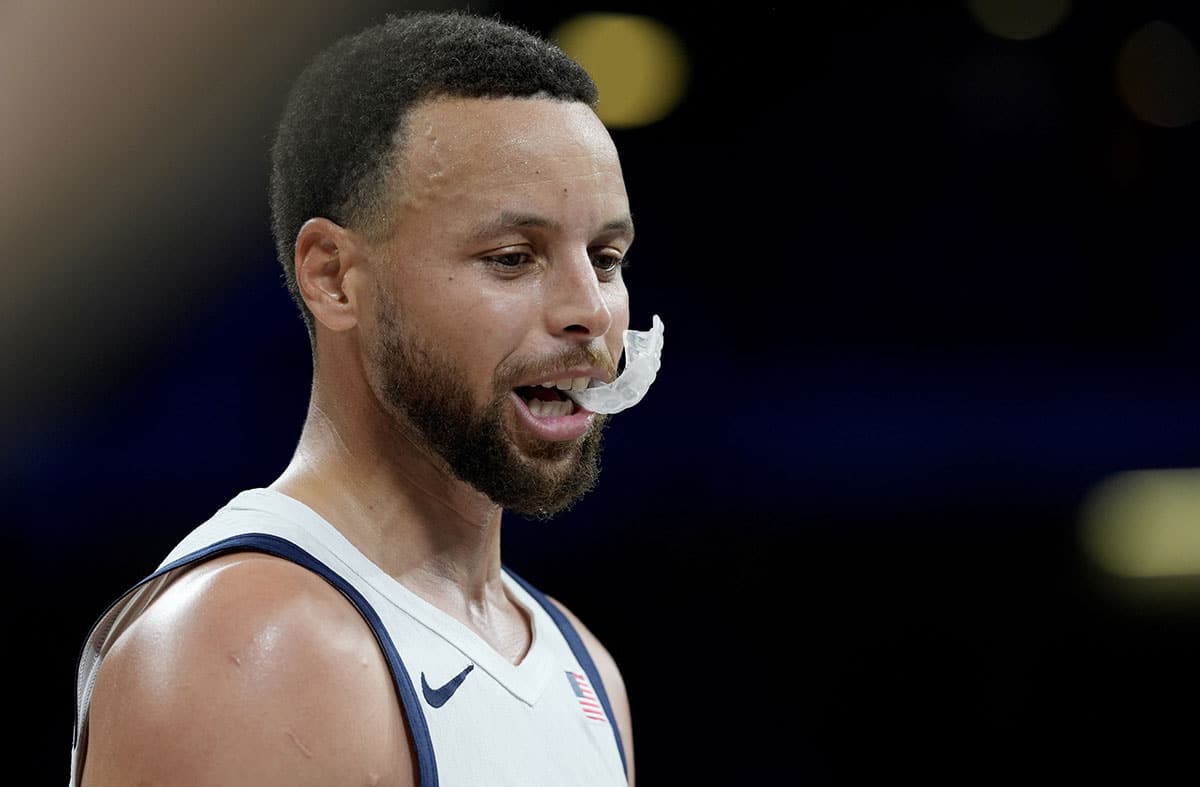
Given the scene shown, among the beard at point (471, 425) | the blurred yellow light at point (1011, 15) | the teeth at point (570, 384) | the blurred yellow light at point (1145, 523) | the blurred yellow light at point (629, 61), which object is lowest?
the beard at point (471, 425)

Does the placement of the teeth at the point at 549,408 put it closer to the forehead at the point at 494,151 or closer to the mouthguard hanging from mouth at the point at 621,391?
the mouthguard hanging from mouth at the point at 621,391

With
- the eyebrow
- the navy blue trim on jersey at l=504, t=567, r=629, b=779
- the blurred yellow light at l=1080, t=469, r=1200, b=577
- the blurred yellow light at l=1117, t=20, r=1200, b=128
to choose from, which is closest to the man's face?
the eyebrow

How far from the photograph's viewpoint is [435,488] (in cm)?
143

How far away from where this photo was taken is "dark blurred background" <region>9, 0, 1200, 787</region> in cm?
264

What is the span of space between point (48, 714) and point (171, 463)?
1.87ft

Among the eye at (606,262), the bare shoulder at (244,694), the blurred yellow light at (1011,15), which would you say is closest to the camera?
the bare shoulder at (244,694)

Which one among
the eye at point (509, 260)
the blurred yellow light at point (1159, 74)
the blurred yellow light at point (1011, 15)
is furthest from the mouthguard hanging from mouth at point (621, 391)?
the blurred yellow light at point (1159, 74)

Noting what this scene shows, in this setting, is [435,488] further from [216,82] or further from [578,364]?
[216,82]

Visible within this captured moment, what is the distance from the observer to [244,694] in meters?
1.08

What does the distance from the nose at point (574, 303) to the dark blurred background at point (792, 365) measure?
58.4 inches

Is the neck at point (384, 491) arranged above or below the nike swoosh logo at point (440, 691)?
above

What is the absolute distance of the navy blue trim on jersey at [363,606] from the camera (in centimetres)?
119

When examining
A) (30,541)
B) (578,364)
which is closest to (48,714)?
(30,541)

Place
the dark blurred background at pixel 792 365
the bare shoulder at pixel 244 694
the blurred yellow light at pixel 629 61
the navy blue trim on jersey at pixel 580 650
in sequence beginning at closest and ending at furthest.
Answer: the bare shoulder at pixel 244 694 → the navy blue trim on jersey at pixel 580 650 → the dark blurred background at pixel 792 365 → the blurred yellow light at pixel 629 61
